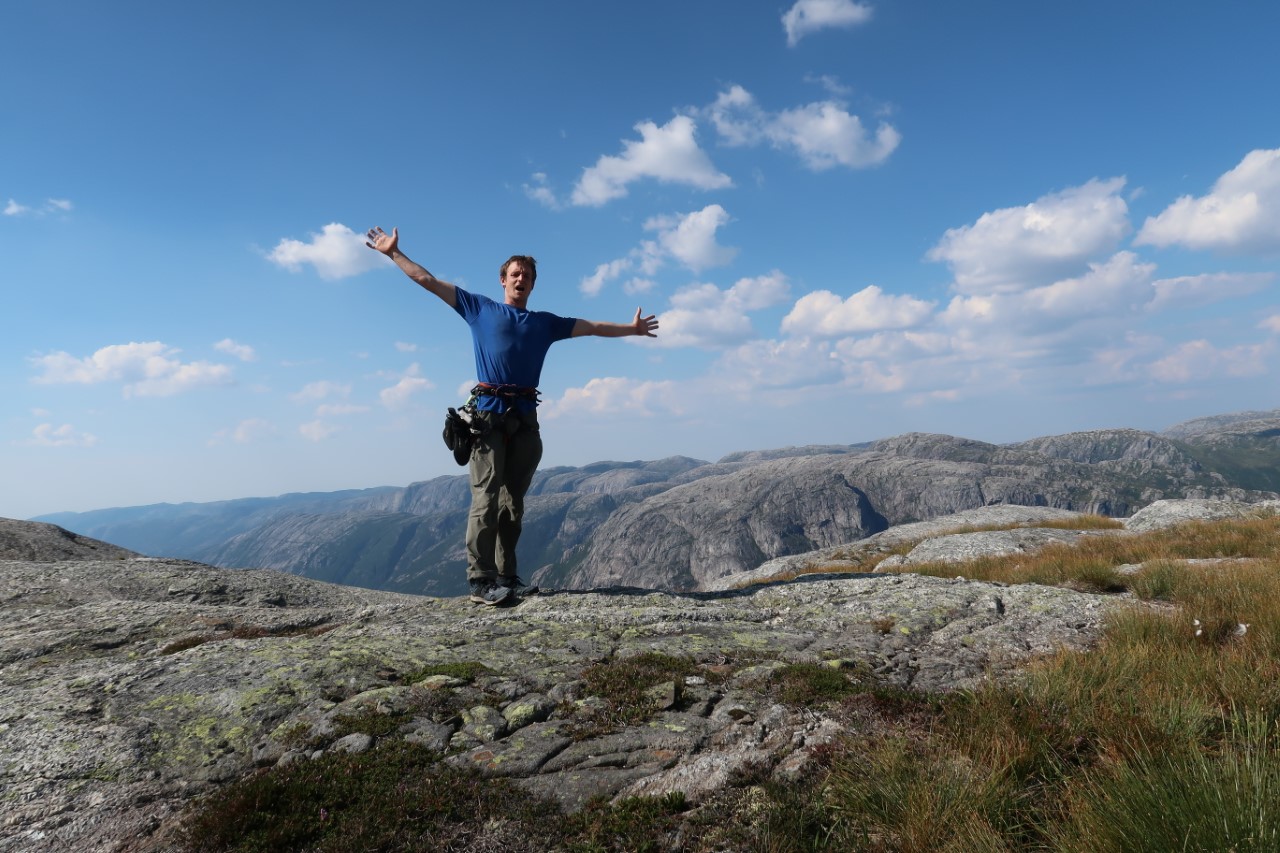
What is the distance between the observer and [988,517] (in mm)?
32031

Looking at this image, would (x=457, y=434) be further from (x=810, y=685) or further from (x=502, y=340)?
(x=810, y=685)

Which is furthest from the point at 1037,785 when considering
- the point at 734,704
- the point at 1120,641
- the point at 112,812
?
the point at 112,812

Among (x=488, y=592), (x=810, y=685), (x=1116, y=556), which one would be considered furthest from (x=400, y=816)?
(x=1116, y=556)

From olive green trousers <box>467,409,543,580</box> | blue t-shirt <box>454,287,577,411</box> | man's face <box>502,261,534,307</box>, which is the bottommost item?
olive green trousers <box>467,409,543,580</box>

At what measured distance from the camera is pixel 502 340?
28.9 feet

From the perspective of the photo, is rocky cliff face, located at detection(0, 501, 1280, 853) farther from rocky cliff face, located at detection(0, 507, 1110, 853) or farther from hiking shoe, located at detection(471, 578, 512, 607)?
hiking shoe, located at detection(471, 578, 512, 607)

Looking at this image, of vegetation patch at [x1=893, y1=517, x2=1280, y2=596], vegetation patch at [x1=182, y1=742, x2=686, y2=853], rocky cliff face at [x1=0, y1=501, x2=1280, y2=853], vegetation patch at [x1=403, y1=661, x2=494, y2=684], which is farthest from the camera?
vegetation patch at [x1=893, y1=517, x2=1280, y2=596]

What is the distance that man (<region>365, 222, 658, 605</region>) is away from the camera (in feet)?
28.8

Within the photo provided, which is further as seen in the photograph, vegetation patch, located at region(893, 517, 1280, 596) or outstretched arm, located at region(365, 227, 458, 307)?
vegetation patch, located at region(893, 517, 1280, 596)

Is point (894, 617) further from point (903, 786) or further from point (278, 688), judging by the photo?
point (278, 688)

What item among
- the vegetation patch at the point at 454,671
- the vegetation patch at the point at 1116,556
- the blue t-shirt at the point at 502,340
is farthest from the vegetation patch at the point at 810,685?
the vegetation patch at the point at 1116,556

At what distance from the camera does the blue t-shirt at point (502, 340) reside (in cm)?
880

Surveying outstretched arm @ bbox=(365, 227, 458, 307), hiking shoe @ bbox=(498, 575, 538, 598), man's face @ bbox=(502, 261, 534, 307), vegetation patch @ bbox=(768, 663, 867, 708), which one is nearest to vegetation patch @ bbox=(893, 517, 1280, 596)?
vegetation patch @ bbox=(768, 663, 867, 708)

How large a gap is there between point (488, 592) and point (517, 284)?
4.89 m
